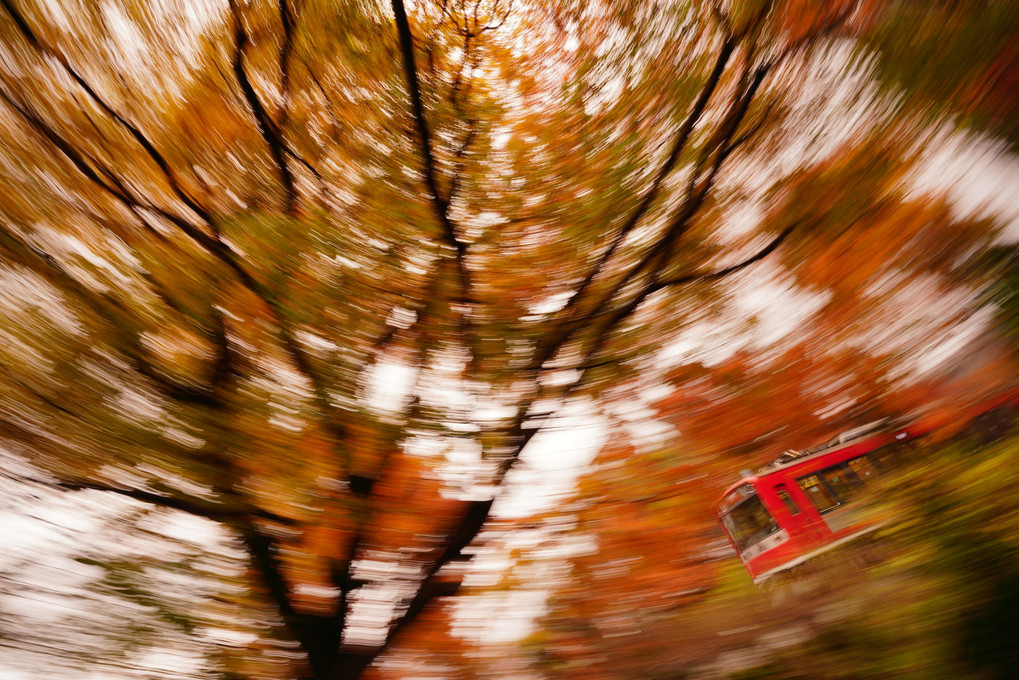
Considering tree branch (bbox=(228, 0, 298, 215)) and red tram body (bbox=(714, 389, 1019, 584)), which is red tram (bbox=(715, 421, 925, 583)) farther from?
tree branch (bbox=(228, 0, 298, 215))

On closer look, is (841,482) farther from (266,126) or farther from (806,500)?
(266,126)

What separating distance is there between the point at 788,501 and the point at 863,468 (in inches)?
2.9

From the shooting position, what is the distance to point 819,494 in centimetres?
45

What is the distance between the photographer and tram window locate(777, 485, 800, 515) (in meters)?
0.46

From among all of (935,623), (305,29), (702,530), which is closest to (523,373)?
(702,530)

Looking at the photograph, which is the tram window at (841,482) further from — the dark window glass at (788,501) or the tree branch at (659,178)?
the tree branch at (659,178)

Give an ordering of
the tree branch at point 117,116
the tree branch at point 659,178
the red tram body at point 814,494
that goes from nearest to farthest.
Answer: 1. the red tram body at point 814,494
2. the tree branch at point 117,116
3. the tree branch at point 659,178

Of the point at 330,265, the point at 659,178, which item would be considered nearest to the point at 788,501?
the point at 659,178

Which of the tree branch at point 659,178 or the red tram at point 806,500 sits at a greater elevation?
the tree branch at point 659,178

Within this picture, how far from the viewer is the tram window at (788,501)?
18.1 inches

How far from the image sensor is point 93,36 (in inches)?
25.1

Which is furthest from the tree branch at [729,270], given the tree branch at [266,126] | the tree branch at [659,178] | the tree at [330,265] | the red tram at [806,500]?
the tree branch at [266,126]

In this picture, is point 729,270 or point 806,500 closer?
point 806,500

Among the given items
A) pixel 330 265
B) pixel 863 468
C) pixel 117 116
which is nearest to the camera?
pixel 863 468
